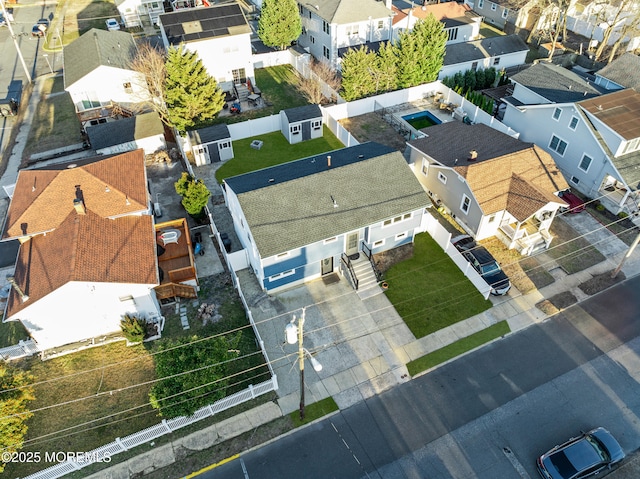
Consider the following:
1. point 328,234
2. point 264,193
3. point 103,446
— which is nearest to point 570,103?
point 328,234

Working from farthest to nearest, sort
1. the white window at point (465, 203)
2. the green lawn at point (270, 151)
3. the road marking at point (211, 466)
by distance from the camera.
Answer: the green lawn at point (270, 151) → the white window at point (465, 203) → the road marking at point (211, 466)

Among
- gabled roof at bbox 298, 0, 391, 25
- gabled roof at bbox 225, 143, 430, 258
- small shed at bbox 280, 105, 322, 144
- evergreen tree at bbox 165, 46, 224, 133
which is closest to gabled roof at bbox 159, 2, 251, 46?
evergreen tree at bbox 165, 46, 224, 133

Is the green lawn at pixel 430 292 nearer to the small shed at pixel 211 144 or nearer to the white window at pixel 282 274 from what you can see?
the white window at pixel 282 274

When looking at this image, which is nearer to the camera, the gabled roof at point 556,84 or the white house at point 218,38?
the gabled roof at point 556,84

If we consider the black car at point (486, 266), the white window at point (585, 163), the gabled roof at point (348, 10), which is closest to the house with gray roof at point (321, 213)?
the black car at point (486, 266)

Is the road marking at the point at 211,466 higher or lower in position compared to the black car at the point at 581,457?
lower

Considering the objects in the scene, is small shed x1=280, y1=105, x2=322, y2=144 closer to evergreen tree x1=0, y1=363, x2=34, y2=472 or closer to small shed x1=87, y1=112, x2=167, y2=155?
small shed x1=87, y1=112, x2=167, y2=155

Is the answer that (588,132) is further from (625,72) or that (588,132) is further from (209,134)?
(209,134)

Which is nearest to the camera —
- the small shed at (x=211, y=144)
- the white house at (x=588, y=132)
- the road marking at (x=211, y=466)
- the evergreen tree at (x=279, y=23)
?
the road marking at (x=211, y=466)
